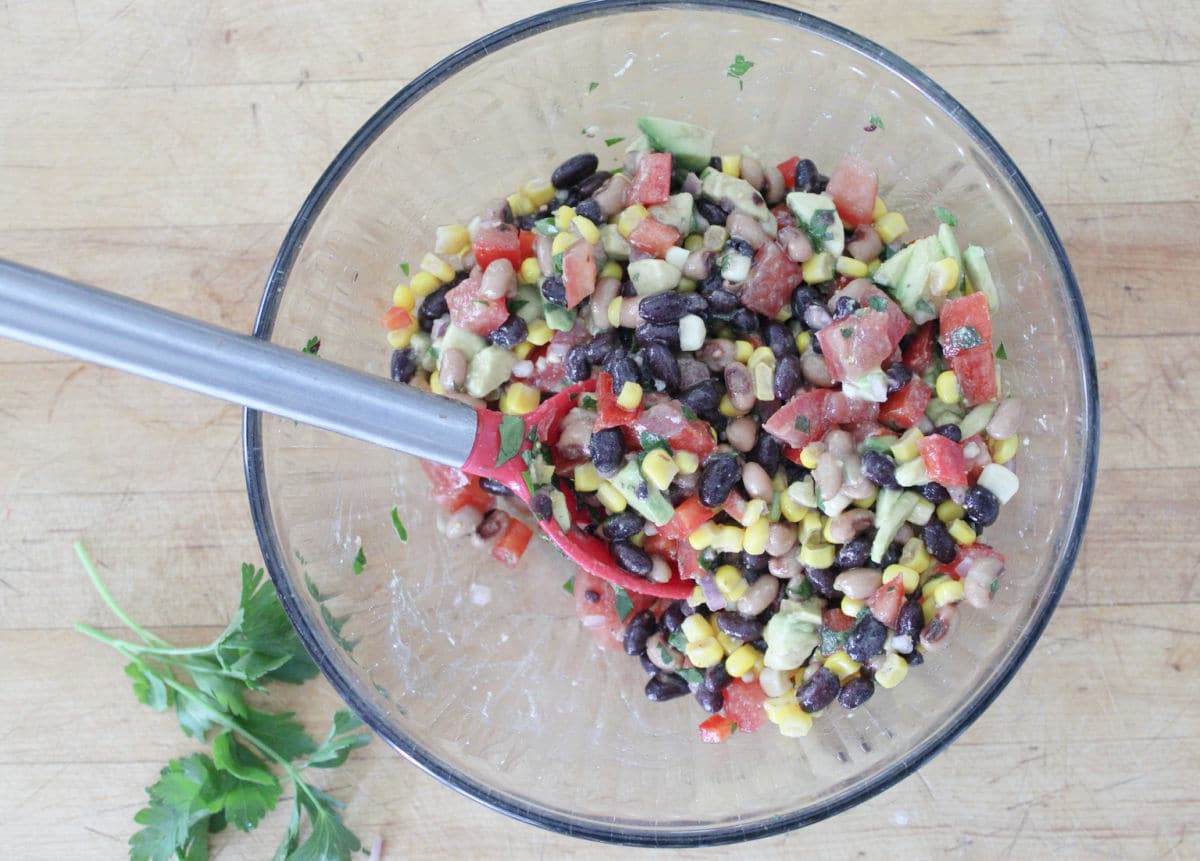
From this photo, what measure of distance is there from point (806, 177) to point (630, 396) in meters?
0.63

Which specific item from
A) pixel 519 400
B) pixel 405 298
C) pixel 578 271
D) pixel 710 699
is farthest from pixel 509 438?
pixel 710 699

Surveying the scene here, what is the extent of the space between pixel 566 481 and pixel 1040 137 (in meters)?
1.35

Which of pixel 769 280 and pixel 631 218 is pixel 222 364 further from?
pixel 769 280

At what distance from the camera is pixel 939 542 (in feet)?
6.25

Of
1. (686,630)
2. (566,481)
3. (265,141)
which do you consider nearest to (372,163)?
(265,141)

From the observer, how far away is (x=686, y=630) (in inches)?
80.6

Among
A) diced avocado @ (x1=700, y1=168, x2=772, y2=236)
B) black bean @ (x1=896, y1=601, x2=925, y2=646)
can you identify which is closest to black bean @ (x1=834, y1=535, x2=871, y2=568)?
black bean @ (x1=896, y1=601, x2=925, y2=646)

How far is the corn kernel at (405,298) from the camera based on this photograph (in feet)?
7.05

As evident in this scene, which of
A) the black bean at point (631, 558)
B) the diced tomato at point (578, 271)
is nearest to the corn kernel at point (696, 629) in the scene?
the black bean at point (631, 558)

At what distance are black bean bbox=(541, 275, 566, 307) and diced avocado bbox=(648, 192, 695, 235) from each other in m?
0.24

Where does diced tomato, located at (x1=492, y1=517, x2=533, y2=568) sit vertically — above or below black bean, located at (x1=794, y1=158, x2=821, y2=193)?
below

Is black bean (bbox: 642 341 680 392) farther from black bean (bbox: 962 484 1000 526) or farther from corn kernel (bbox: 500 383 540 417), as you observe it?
black bean (bbox: 962 484 1000 526)

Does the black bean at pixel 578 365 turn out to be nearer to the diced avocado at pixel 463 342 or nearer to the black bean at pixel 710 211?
the diced avocado at pixel 463 342

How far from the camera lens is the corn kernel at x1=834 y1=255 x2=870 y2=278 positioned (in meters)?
1.99
